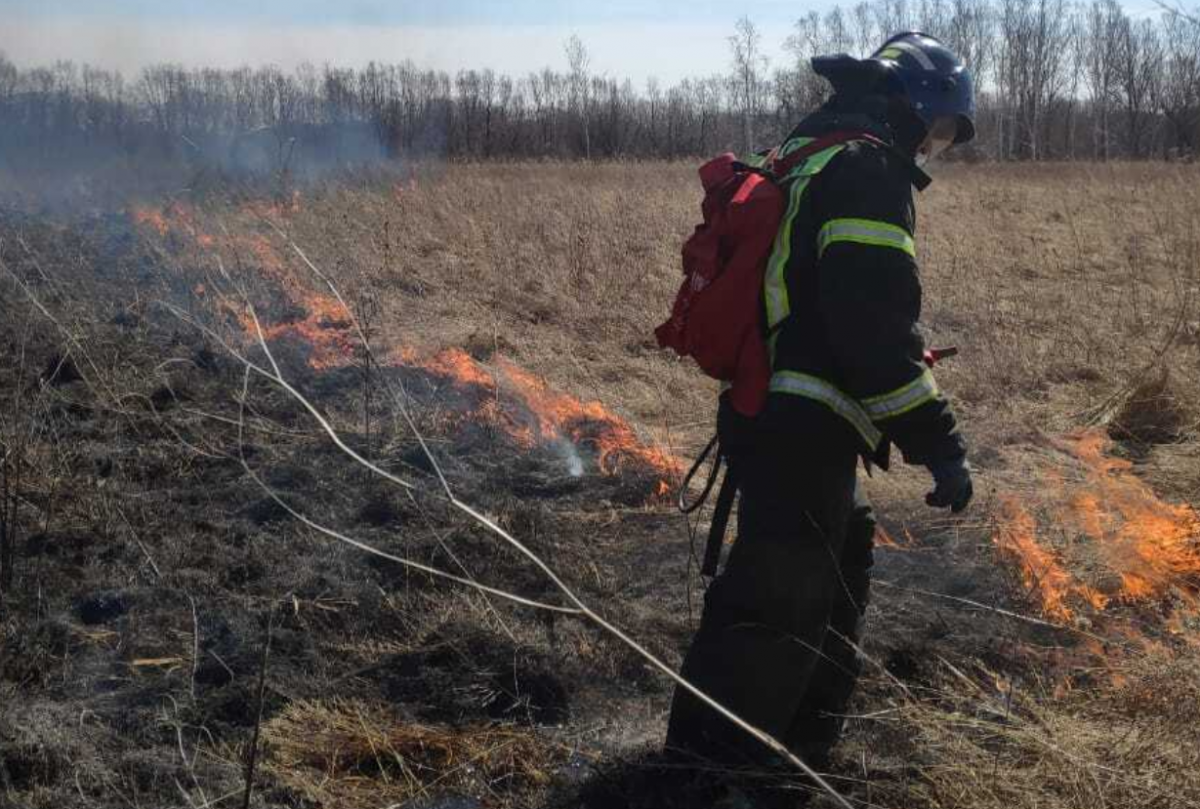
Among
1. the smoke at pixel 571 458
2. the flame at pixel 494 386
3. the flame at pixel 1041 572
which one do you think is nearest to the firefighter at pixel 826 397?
the flame at pixel 1041 572

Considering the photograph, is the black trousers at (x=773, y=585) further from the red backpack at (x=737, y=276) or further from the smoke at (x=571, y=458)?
the smoke at (x=571, y=458)

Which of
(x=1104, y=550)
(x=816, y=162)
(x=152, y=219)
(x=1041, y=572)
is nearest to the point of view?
(x=816, y=162)

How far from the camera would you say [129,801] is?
2.93 metres

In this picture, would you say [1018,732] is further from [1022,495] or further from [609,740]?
[1022,495]

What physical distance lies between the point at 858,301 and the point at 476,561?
2.32 metres

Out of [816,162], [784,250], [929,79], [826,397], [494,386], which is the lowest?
[494,386]

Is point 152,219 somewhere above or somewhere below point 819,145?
below

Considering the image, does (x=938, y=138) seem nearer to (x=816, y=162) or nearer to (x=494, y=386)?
(x=816, y=162)

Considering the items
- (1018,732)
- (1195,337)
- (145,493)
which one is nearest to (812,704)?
(1018,732)

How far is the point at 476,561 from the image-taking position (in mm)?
4625

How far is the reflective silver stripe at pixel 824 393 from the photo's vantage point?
286cm

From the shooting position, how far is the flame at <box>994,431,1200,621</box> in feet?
13.7

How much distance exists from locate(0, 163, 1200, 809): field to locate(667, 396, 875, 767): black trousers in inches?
10.3

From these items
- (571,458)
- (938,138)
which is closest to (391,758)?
(938,138)
